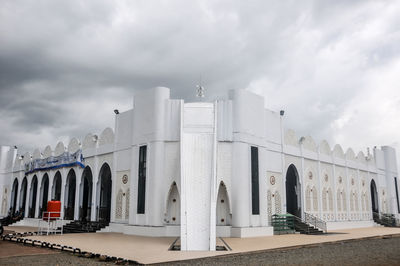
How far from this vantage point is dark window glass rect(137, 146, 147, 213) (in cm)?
1739

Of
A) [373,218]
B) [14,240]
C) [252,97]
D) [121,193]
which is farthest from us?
[373,218]

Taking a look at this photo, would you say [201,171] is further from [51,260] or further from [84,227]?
[84,227]

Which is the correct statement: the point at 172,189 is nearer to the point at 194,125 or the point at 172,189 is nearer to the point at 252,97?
the point at 194,125

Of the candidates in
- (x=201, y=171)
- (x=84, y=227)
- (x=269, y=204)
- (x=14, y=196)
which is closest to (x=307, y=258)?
(x=201, y=171)

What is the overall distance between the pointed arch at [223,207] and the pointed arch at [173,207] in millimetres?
1845

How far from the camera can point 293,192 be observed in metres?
22.6

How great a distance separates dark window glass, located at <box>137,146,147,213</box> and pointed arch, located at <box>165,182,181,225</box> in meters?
1.31

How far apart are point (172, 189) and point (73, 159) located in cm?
898

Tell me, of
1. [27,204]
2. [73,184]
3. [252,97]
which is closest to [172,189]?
[252,97]

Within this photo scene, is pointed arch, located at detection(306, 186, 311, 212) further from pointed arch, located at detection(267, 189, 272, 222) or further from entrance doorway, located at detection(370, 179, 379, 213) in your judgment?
entrance doorway, located at detection(370, 179, 379, 213)

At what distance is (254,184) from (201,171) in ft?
11.9

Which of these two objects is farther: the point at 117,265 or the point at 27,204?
the point at 27,204

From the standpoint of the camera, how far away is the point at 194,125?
16906 millimetres

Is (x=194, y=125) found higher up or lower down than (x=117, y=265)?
higher up
